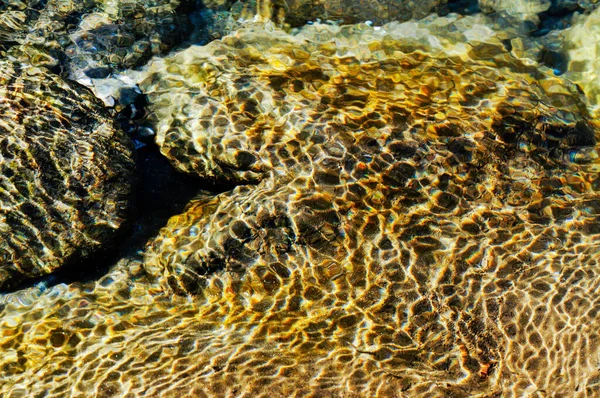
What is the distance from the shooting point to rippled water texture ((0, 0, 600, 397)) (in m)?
3.67

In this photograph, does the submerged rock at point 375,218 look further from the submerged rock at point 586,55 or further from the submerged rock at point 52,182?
the submerged rock at point 52,182

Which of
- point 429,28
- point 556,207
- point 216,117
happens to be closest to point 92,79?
point 216,117

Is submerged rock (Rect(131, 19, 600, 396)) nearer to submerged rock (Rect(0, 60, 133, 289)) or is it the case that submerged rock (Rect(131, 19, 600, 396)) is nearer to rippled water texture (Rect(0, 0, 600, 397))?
rippled water texture (Rect(0, 0, 600, 397))

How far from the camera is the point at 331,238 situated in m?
4.41

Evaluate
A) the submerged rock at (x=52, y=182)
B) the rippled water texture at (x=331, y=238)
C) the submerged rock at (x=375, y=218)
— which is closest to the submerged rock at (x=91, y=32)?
the rippled water texture at (x=331, y=238)

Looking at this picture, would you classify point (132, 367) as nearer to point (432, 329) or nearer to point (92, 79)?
point (432, 329)

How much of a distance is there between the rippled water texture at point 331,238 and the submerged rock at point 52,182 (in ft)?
0.08

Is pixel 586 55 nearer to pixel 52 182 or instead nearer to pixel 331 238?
pixel 331 238

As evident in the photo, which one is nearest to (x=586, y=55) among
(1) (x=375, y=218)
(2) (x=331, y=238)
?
(1) (x=375, y=218)

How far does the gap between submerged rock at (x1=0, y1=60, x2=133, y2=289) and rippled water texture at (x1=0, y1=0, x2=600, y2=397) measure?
0.02 meters

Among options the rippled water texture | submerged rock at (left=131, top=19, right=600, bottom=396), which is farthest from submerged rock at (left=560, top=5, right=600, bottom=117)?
submerged rock at (left=131, top=19, right=600, bottom=396)

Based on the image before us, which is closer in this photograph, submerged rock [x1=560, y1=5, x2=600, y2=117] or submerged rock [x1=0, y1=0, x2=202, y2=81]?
submerged rock [x1=560, y1=5, x2=600, y2=117]

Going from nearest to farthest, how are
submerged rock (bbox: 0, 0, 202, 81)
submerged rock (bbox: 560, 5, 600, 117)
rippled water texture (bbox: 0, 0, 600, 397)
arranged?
1. rippled water texture (bbox: 0, 0, 600, 397)
2. submerged rock (bbox: 560, 5, 600, 117)
3. submerged rock (bbox: 0, 0, 202, 81)

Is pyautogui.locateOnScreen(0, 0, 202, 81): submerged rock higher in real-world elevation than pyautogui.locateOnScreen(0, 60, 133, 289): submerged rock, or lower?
higher
